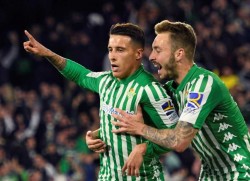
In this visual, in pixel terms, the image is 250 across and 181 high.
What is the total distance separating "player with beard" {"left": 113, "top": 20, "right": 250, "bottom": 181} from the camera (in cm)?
520

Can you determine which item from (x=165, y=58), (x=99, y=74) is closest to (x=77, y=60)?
(x=99, y=74)

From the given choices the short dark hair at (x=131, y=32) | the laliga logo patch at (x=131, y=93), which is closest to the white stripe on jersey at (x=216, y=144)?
the laliga logo patch at (x=131, y=93)

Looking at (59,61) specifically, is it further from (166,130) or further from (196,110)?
(196,110)

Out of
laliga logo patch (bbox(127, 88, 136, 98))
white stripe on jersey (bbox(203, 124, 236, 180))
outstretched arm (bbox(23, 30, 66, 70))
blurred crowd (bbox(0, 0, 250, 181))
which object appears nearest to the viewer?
white stripe on jersey (bbox(203, 124, 236, 180))

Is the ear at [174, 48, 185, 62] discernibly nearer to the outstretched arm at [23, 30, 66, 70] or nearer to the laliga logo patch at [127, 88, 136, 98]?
the laliga logo patch at [127, 88, 136, 98]

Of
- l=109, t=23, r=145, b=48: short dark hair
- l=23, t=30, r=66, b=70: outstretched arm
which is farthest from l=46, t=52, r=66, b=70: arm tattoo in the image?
l=109, t=23, r=145, b=48: short dark hair

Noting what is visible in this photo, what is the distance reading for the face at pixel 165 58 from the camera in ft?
17.9

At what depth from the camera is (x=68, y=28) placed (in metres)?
14.2

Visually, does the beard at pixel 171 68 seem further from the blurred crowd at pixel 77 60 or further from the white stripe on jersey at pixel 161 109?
the blurred crowd at pixel 77 60

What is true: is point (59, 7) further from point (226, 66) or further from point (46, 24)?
point (226, 66)

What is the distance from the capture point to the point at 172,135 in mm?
5246

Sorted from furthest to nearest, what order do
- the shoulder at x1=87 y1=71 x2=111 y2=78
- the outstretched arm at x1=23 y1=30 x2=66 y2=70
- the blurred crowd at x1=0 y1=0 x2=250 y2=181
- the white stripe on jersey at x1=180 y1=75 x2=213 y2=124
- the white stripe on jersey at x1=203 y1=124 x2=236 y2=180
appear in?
the blurred crowd at x1=0 y1=0 x2=250 y2=181
the shoulder at x1=87 y1=71 x2=111 y2=78
the outstretched arm at x1=23 y1=30 x2=66 y2=70
the white stripe on jersey at x1=203 y1=124 x2=236 y2=180
the white stripe on jersey at x1=180 y1=75 x2=213 y2=124

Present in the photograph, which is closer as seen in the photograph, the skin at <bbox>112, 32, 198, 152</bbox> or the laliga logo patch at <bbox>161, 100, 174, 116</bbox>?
the skin at <bbox>112, 32, 198, 152</bbox>

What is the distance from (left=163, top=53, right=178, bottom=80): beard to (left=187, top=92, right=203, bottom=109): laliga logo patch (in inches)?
13.5
